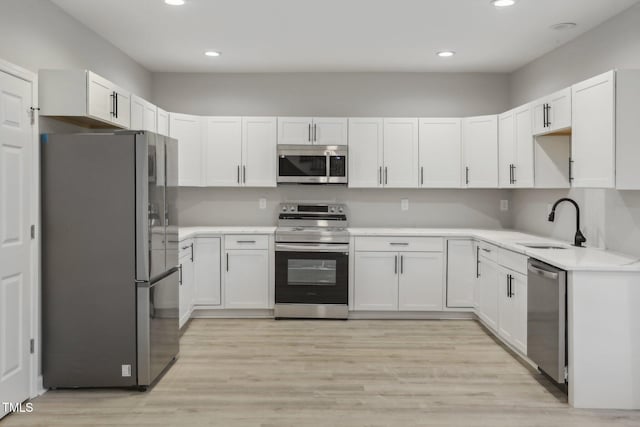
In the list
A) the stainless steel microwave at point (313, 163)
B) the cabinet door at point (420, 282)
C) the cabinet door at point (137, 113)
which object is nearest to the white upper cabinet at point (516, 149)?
the cabinet door at point (420, 282)

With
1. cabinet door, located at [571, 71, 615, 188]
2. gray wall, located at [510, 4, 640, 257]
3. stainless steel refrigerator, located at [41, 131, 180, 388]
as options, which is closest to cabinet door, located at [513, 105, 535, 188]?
gray wall, located at [510, 4, 640, 257]

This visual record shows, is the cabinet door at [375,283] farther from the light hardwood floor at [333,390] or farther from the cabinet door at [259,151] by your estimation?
the cabinet door at [259,151]

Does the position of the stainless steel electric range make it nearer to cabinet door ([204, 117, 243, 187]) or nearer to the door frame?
cabinet door ([204, 117, 243, 187])

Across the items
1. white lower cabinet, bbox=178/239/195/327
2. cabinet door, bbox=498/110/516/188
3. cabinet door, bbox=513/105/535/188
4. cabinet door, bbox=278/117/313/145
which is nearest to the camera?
cabinet door, bbox=513/105/535/188

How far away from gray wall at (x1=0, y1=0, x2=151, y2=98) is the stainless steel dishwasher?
12.0 ft

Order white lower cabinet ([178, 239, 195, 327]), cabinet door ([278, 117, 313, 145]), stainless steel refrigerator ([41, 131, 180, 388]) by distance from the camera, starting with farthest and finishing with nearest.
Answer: cabinet door ([278, 117, 313, 145])
white lower cabinet ([178, 239, 195, 327])
stainless steel refrigerator ([41, 131, 180, 388])

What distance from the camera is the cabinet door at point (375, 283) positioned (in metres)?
5.14

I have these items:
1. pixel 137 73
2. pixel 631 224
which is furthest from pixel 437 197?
pixel 137 73

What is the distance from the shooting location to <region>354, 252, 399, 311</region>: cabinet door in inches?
202

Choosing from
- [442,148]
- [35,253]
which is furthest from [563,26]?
[35,253]

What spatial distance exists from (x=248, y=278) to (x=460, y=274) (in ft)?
7.34

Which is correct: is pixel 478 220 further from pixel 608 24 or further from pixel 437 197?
pixel 608 24

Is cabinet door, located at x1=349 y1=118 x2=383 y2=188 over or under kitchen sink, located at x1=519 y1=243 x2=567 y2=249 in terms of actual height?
over

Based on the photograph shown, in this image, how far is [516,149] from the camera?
464 cm
